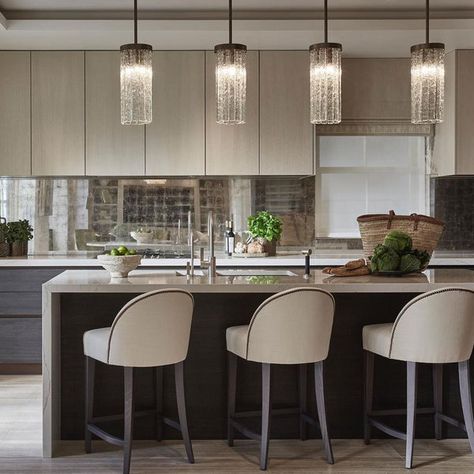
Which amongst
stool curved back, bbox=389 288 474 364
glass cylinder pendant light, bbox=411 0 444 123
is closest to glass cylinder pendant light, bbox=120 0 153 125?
glass cylinder pendant light, bbox=411 0 444 123

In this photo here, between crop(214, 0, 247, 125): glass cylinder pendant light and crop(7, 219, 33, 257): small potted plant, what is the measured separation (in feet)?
9.34

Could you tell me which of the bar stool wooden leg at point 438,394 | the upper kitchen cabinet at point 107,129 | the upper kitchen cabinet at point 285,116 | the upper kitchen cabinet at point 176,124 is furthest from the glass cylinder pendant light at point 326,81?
the upper kitchen cabinet at point 107,129

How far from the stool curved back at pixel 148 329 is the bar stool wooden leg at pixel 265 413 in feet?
1.45

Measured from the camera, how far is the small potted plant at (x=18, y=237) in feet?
20.3

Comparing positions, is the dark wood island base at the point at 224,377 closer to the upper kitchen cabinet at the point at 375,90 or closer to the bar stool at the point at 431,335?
the bar stool at the point at 431,335

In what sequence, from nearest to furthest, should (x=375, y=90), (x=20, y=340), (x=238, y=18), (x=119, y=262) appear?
1. (x=119, y=262)
2. (x=238, y=18)
3. (x=20, y=340)
4. (x=375, y=90)

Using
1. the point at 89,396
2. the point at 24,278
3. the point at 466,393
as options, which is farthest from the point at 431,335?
the point at 24,278

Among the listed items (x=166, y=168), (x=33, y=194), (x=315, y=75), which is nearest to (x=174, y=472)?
(x=315, y=75)

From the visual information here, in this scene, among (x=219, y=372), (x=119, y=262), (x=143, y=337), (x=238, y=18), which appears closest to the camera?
(x=143, y=337)

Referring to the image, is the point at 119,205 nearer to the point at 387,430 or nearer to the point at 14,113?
the point at 14,113

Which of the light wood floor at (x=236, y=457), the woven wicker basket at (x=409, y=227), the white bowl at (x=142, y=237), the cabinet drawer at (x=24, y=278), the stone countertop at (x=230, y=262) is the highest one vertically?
the woven wicker basket at (x=409, y=227)

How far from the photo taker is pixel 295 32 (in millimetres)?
5566

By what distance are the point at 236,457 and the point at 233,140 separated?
289 centimetres

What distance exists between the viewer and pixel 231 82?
12.7 feet
